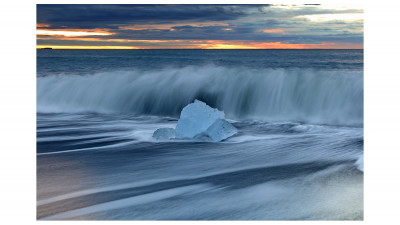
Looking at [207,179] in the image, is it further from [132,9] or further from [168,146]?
[132,9]

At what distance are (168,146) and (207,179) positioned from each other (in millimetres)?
1386

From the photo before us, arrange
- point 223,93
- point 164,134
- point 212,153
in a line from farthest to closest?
point 223,93 < point 164,134 < point 212,153

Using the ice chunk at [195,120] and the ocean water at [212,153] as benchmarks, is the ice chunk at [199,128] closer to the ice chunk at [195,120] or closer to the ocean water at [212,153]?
the ice chunk at [195,120]

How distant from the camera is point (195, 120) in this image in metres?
5.57

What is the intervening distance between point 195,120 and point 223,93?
364 cm

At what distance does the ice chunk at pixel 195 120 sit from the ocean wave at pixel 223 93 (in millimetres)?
2096

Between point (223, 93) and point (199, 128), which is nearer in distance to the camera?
point (199, 128)

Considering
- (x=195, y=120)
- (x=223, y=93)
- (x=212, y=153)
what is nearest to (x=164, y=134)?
(x=195, y=120)

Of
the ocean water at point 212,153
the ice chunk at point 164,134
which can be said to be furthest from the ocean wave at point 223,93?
the ice chunk at point 164,134

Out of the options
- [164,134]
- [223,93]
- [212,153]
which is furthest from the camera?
[223,93]

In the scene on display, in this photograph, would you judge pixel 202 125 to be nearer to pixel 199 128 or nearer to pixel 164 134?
pixel 199 128

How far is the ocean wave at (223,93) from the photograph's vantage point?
771 cm

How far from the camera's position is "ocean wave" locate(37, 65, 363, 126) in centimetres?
771

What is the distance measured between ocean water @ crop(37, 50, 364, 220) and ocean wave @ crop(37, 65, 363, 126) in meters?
0.03
